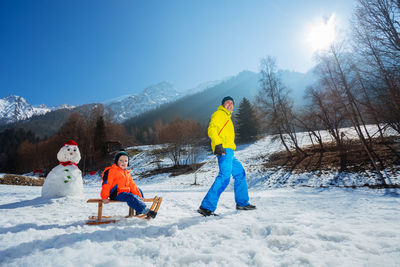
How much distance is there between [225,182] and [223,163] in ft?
1.23

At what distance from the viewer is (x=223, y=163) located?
3607 mm

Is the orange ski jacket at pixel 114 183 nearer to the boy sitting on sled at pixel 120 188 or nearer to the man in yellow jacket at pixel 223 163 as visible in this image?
the boy sitting on sled at pixel 120 188

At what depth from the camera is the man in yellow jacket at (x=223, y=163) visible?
137 inches

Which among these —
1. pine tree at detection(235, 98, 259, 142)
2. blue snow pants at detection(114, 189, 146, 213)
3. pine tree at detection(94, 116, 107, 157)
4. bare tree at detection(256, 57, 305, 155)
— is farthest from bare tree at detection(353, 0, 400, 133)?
pine tree at detection(94, 116, 107, 157)

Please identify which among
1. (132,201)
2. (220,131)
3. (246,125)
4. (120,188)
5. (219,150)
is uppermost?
(246,125)

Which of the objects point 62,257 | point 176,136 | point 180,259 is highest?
point 176,136

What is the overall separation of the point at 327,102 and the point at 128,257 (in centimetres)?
1608

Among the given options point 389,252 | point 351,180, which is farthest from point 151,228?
point 351,180

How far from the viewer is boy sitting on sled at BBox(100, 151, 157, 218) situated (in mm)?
3111

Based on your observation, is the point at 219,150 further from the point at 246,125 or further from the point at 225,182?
the point at 246,125

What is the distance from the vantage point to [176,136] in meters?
23.0

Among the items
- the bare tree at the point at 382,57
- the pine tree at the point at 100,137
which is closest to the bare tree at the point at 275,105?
the bare tree at the point at 382,57

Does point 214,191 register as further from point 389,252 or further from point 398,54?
point 398,54

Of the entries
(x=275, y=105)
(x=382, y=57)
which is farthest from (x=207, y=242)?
(x=275, y=105)
